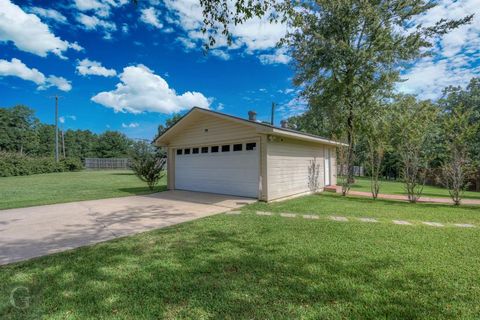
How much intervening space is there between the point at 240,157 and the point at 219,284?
6219 millimetres

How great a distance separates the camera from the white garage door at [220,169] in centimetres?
839

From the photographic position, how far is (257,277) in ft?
9.23

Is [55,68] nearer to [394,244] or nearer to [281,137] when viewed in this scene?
[281,137]

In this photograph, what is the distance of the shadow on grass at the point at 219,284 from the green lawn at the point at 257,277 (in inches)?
0.5

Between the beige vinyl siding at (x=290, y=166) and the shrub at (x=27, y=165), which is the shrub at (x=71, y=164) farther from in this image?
the beige vinyl siding at (x=290, y=166)

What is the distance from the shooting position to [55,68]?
1491 cm

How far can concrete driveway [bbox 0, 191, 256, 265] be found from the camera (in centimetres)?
395

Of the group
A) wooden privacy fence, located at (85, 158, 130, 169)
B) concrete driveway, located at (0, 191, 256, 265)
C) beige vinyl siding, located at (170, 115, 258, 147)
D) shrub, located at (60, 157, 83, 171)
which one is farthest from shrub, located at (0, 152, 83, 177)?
concrete driveway, located at (0, 191, 256, 265)

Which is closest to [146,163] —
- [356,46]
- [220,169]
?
[220,169]

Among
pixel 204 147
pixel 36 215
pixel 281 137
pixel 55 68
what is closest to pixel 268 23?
pixel 281 137

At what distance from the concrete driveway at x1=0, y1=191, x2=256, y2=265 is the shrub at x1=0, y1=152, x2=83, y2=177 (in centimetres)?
2102

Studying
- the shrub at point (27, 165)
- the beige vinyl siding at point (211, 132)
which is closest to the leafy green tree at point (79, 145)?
the shrub at point (27, 165)

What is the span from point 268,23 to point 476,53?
17616 millimetres

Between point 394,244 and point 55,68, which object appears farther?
point 55,68
